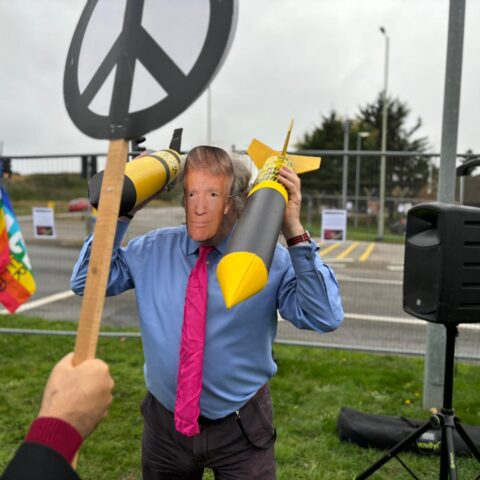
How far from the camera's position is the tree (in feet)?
15.3

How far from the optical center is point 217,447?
1707 mm

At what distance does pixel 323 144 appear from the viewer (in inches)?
1314

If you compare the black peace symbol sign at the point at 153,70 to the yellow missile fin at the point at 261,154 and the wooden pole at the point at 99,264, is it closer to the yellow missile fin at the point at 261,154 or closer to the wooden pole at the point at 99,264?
the wooden pole at the point at 99,264

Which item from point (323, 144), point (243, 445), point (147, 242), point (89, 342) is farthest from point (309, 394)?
point (323, 144)

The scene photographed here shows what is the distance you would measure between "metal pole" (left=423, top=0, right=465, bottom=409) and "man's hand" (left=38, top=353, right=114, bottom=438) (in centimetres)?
322

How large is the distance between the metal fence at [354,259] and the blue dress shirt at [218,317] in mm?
2332

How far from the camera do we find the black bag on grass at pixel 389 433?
3191 millimetres

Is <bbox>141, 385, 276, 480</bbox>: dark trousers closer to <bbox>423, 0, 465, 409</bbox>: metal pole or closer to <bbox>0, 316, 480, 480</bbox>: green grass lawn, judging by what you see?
<bbox>0, 316, 480, 480</bbox>: green grass lawn

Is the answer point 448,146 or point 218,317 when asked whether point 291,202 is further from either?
point 448,146

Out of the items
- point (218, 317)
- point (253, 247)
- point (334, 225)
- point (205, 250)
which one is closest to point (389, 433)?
point (334, 225)

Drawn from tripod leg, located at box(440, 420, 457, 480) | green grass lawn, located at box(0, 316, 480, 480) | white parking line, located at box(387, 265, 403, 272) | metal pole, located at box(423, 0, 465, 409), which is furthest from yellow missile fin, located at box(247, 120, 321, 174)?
white parking line, located at box(387, 265, 403, 272)

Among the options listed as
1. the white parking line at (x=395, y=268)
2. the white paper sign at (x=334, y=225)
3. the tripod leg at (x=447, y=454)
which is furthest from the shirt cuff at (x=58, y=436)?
the white parking line at (x=395, y=268)

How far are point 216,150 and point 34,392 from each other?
3.30 m

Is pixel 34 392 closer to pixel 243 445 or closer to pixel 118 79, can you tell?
pixel 243 445
